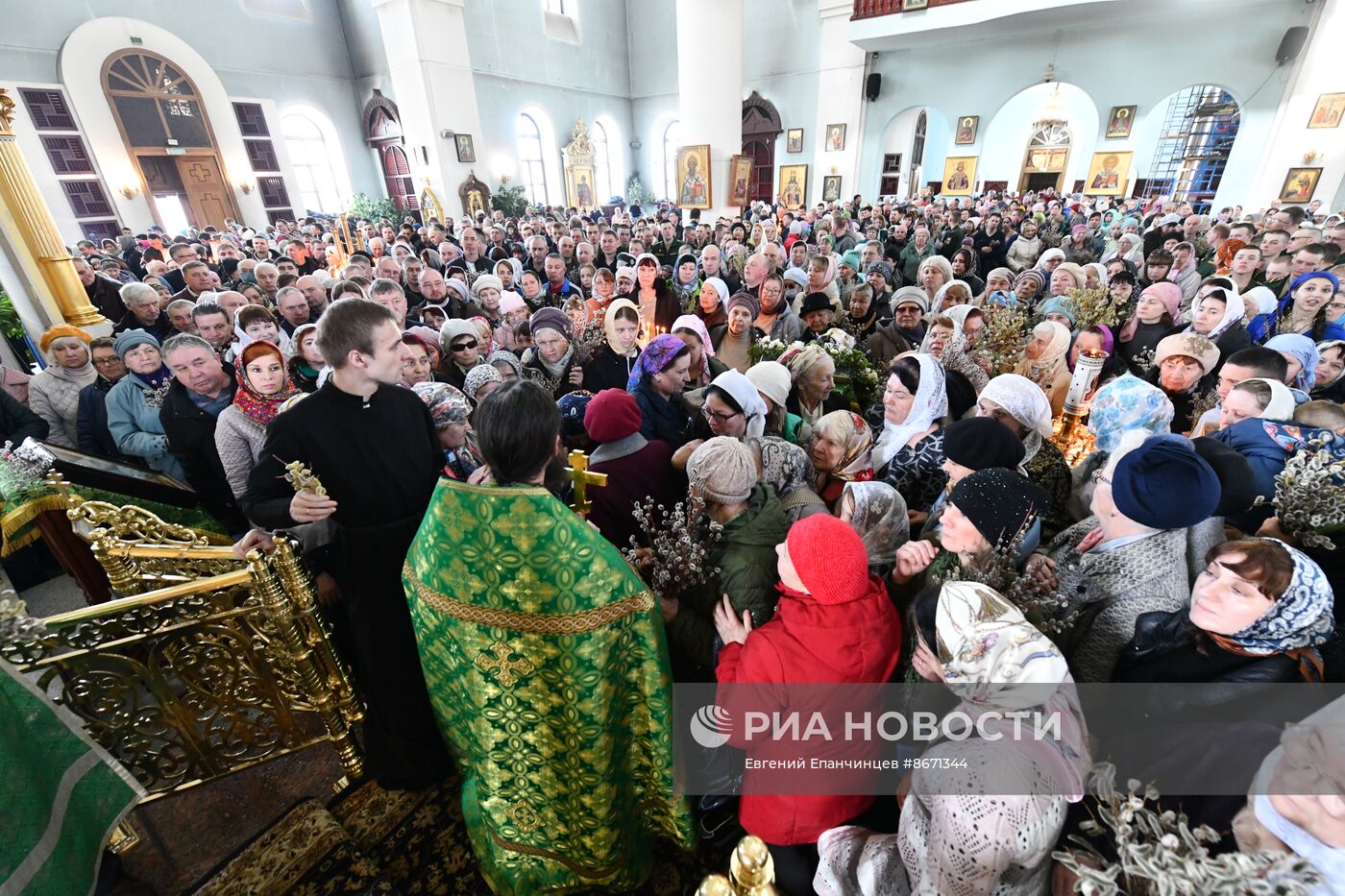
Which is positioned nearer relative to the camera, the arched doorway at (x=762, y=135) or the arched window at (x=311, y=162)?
the arched window at (x=311, y=162)

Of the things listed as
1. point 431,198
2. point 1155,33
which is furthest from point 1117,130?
point 431,198

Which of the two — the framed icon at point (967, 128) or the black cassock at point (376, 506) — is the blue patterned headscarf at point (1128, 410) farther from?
the framed icon at point (967, 128)

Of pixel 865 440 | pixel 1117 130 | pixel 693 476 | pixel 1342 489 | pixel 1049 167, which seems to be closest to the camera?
pixel 1342 489

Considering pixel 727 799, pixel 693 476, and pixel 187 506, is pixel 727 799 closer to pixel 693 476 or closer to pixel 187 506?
pixel 693 476

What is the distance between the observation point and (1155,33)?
16.5 meters

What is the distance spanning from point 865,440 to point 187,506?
3.60 metres

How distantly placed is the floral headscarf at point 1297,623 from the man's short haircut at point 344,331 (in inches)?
105

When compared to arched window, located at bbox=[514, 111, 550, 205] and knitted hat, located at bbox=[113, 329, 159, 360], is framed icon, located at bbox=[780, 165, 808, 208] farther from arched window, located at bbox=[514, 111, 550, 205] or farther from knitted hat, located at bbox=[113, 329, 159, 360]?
knitted hat, located at bbox=[113, 329, 159, 360]

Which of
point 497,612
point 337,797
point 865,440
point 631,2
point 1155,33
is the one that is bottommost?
point 337,797

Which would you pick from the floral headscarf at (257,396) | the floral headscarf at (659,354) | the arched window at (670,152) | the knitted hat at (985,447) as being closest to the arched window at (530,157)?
the arched window at (670,152)

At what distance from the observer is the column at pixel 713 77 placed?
534 inches

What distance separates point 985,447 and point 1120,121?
2241 cm

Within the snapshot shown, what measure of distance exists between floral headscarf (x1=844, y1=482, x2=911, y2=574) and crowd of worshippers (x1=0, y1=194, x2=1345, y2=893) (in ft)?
0.04

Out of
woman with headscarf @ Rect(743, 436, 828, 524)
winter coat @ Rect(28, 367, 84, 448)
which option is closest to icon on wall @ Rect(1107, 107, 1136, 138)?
woman with headscarf @ Rect(743, 436, 828, 524)
